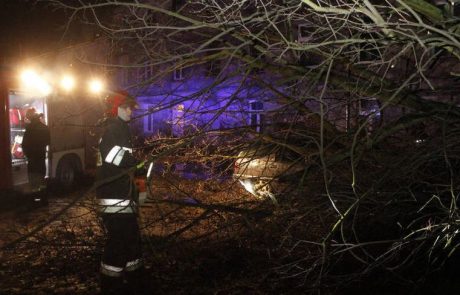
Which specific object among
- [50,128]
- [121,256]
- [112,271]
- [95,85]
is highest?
[95,85]

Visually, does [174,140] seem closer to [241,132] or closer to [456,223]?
[241,132]

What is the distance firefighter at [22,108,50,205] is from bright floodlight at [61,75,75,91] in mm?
1770

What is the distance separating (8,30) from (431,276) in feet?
27.1

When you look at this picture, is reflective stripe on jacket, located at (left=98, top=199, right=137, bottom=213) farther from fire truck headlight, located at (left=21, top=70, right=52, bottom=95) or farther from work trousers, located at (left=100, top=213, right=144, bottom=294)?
fire truck headlight, located at (left=21, top=70, right=52, bottom=95)

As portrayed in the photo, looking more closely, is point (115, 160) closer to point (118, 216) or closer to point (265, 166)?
point (118, 216)

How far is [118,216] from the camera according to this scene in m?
3.92

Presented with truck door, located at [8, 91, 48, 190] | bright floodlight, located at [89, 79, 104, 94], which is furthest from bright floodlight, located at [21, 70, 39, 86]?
bright floodlight, located at [89, 79, 104, 94]

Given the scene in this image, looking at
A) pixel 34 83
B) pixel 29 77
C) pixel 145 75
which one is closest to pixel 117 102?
pixel 145 75

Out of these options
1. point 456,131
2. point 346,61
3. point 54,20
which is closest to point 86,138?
point 54,20

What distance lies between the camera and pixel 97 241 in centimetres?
498

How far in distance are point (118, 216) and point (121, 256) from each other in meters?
0.37

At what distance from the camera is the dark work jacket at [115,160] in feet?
12.8

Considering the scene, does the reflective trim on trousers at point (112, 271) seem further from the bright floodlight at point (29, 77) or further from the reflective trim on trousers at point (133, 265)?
the bright floodlight at point (29, 77)

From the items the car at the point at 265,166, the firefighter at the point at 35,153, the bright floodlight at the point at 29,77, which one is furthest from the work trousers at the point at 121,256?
the bright floodlight at the point at 29,77
